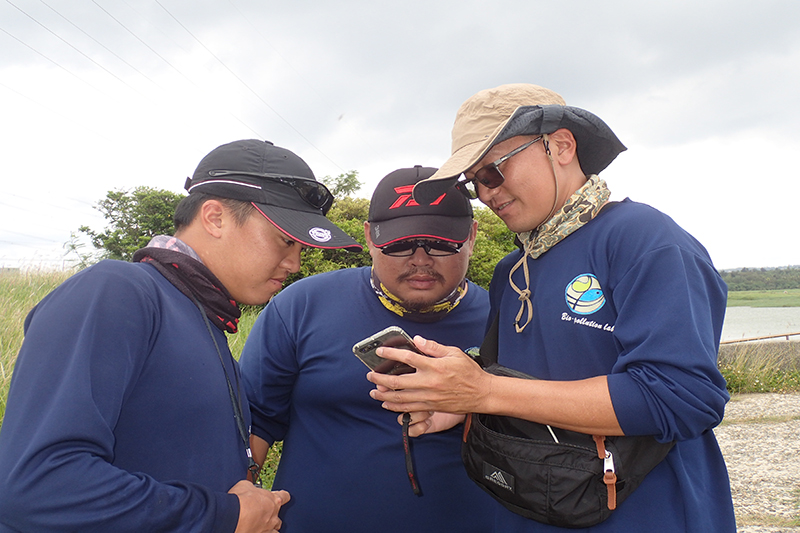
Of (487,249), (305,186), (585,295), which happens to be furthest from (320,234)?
(487,249)

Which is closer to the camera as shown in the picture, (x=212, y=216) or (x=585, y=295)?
(x=585, y=295)

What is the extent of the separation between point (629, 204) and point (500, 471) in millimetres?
1033

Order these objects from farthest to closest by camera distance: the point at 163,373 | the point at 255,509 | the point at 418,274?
the point at 418,274 → the point at 255,509 → the point at 163,373

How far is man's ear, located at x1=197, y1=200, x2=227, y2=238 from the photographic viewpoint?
200 centimetres

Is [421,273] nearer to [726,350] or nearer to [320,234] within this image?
[320,234]

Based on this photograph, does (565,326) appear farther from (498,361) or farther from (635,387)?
(498,361)

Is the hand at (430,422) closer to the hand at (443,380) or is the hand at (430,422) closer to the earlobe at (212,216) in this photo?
the hand at (443,380)

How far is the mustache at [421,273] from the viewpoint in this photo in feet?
9.39

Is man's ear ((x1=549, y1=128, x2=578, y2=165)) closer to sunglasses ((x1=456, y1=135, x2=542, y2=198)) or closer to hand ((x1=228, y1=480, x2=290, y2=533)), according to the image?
sunglasses ((x1=456, y1=135, x2=542, y2=198))

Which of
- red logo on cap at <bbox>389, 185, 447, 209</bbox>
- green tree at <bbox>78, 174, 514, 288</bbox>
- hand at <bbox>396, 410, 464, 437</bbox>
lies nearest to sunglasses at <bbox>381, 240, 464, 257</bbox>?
red logo on cap at <bbox>389, 185, 447, 209</bbox>

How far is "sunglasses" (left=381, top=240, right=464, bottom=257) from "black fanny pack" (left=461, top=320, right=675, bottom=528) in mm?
1170

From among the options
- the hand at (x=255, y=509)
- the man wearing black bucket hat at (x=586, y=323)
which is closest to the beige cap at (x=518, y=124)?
the man wearing black bucket hat at (x=586, y=323)

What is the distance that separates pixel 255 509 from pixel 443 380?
0.71 meters

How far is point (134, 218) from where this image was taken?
16.5 m
